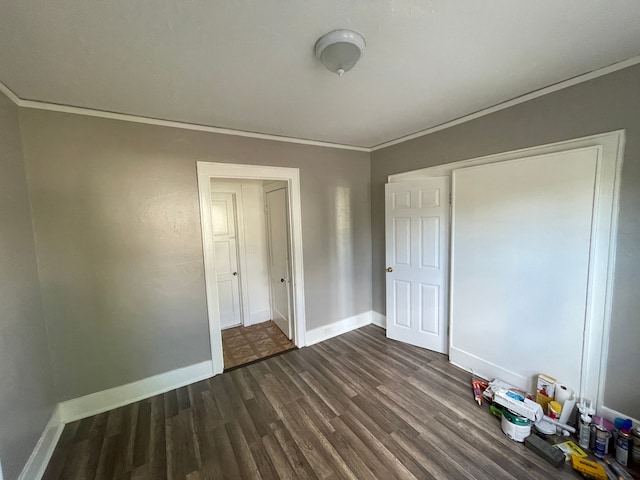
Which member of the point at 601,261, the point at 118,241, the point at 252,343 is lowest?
the point at 252,343

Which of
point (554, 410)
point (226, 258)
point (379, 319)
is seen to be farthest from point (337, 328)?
point (554, 410)

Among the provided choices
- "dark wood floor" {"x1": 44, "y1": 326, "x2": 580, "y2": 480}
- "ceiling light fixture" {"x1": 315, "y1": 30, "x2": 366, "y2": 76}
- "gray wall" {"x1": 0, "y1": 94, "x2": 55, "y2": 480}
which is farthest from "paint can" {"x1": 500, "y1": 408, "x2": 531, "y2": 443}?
"gray wall" {"x1": 0, "y1": 94, "x2": 55, "y2": 480}

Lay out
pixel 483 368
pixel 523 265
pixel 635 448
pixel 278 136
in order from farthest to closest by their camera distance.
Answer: pixel 278 136, pixel 483 368, pixel 523 265, pixel 635 448

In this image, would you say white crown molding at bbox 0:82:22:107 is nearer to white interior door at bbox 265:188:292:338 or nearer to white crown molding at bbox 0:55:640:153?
white crown molding at bbox 0:55:640:153

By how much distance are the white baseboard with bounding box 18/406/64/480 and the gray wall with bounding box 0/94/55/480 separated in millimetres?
49

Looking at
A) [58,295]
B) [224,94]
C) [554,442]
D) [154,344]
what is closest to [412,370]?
[554,442]

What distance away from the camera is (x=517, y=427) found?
174cm

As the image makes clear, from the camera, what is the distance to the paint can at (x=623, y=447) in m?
1.54

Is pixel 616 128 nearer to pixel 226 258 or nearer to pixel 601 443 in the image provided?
pixel 601 443

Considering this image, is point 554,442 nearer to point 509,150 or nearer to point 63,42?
point 509,150

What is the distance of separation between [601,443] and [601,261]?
1.16 meters

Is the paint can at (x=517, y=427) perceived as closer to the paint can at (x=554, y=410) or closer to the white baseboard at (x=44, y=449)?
the paint can at (x=554, y=410)

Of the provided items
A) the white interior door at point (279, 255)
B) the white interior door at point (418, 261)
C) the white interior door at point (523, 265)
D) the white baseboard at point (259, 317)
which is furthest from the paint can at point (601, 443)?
the white baseboard at point (259, 317)

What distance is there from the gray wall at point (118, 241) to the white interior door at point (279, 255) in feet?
2.09
